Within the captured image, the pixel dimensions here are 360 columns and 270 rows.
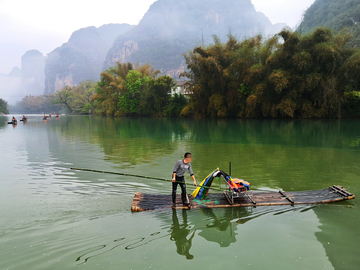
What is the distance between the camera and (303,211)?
20.5 ft

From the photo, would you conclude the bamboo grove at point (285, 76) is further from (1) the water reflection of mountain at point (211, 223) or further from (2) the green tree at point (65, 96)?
(2) the green tree at point (65, 96)

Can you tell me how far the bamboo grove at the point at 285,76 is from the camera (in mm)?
33531

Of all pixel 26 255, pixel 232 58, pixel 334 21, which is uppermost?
pixel 334 21

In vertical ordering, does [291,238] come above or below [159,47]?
below

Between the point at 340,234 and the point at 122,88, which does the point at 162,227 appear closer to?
the point at 340,234

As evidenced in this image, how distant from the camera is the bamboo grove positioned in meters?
33.5

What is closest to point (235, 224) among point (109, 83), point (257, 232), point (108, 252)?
point (257, 232)

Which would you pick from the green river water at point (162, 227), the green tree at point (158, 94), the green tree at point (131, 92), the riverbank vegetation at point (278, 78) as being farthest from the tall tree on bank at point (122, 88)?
the green river water at point (162, 227)

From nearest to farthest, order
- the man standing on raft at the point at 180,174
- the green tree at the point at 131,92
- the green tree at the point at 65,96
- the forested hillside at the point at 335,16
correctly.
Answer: the man standing on raft at the point at 180,174, the forested hillside at the point at 335,16, the green tree at the point at 131,92, the green tree at the point at 65,96

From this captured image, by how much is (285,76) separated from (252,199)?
32.2 metres

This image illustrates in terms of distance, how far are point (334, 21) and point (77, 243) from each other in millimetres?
79687

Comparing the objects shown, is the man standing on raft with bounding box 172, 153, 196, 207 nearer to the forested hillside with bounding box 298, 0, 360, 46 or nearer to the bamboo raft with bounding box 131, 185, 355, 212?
the bamboo raft with bounding box 131, 185, 355, 212

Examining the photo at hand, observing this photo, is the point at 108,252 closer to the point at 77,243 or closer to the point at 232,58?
the point at 77,243

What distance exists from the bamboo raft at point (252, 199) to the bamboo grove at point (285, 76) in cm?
3001
